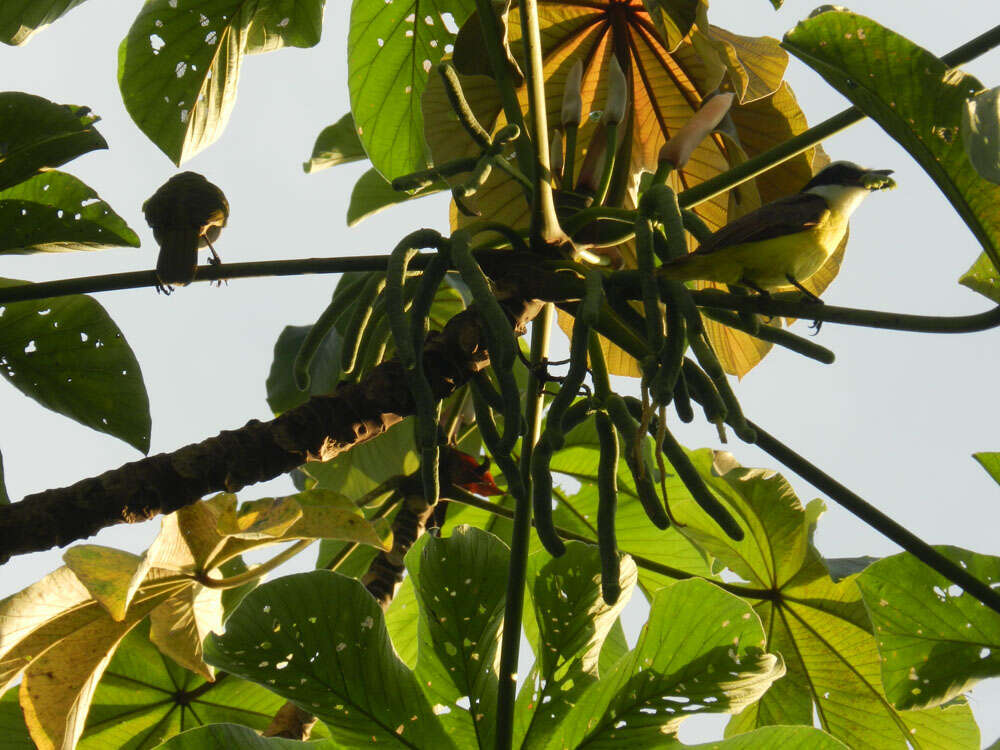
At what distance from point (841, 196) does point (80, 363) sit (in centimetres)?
120

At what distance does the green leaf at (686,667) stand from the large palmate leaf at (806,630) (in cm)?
30

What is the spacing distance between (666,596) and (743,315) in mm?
420

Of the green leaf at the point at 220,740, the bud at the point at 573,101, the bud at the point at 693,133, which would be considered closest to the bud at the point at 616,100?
the bud at the point at 573,101

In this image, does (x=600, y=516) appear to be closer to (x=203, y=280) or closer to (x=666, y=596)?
(x=666, y=596)

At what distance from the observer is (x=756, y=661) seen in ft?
4.10

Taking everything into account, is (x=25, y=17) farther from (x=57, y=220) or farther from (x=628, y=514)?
(x=628, y=514)

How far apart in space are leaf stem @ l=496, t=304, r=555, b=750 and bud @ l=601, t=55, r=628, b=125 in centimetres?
45

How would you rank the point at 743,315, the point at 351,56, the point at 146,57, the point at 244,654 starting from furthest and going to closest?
1. the point at 351,56
2. the point at 146,57
3. the point at 244,654
4. the point at 743,315

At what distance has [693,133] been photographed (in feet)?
4.50

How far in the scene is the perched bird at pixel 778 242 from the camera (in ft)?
3.98

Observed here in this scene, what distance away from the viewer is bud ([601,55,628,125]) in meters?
1.51

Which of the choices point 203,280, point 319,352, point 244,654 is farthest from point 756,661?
point 319,352

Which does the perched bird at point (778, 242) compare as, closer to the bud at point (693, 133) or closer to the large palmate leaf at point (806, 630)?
the bud at point (693, 133)

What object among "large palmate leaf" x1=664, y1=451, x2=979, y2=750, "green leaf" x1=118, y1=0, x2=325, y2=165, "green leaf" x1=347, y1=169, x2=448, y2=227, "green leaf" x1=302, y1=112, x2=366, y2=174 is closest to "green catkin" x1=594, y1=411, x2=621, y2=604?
"large palmate leaf" x1=664, y1=451, x2=979, y2=750
